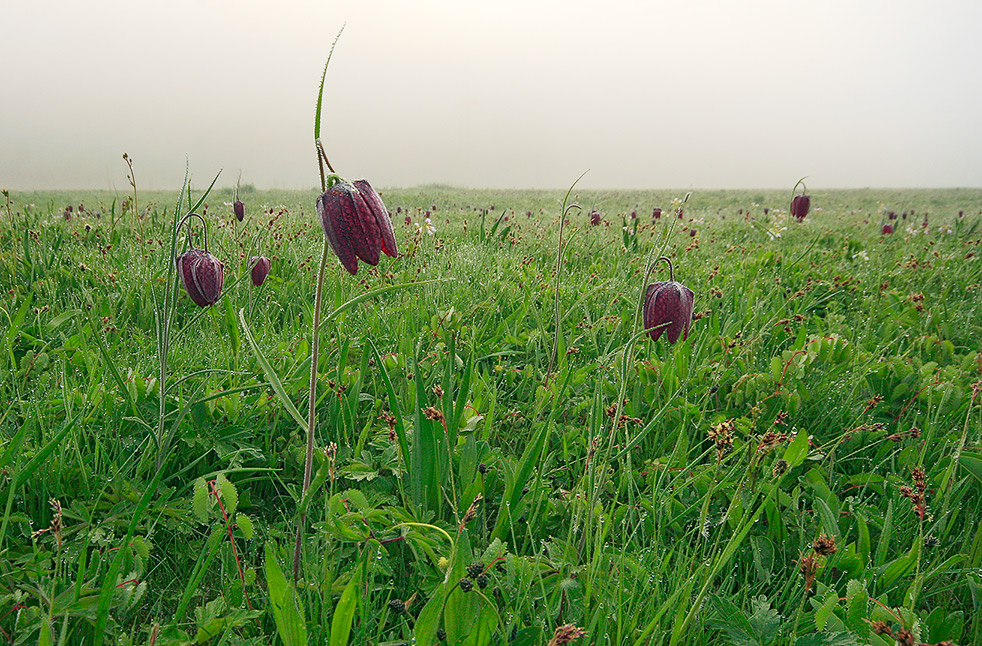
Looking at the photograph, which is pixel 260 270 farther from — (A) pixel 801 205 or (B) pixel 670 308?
(A) pixel 801 205

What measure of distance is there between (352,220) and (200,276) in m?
0.75

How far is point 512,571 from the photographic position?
3.69 ft

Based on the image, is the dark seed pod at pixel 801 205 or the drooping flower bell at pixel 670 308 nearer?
the drooping flower bell at pixel 670 308

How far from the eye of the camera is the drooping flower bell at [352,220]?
106 cm

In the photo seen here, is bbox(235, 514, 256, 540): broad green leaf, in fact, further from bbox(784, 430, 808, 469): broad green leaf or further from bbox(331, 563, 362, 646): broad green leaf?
bbox(784, 430, 808, 469): broad green leaf

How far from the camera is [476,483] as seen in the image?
1410mm

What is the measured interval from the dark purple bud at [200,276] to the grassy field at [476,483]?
5cm

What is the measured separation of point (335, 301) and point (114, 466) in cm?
136

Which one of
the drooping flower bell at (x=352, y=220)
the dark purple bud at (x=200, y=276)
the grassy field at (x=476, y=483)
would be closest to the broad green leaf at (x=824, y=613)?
the grassy field at (x=476, y=483)

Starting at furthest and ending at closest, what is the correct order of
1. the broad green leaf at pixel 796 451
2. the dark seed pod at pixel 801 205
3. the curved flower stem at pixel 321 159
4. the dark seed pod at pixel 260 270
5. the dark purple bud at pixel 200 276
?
1. the dark seed pod at pixel 801 205
2. the dark seed pod at pixel 260 270
3. the dark purple bud at pixel 200 276
4. the broad green leaf at pixel 796 451
5. the curved flower stem at pixel 321 159

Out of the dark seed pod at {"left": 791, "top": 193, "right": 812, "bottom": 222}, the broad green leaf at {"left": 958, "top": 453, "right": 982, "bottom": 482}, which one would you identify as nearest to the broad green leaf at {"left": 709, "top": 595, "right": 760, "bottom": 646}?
the broad green leaf at {"left": 958, "top": 453, "right": 982, "bottom": 482}

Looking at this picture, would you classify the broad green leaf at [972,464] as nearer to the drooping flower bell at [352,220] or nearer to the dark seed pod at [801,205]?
the drooping flower bell at [352,220]

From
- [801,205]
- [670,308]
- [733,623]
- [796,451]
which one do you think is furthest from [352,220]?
[801,205]

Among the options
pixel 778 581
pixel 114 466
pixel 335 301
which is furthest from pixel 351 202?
pixel 335 301
